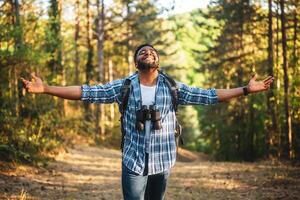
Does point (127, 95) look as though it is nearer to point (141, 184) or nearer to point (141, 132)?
point (141, 132)

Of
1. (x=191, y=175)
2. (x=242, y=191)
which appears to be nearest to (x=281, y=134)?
(x=191, y=175)

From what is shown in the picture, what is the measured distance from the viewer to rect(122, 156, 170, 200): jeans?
446 cm

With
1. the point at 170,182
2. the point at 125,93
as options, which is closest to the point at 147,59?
the point at 125,93

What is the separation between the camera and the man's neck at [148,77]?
180 inches

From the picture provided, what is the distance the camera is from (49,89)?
14.7 feet

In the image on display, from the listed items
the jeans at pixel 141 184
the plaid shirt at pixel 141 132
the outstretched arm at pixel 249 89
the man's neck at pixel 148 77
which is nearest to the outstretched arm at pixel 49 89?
the plaid shirt at pixel 141 132

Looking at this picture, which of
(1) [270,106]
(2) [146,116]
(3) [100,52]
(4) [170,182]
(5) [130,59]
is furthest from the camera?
(5) [130,59]

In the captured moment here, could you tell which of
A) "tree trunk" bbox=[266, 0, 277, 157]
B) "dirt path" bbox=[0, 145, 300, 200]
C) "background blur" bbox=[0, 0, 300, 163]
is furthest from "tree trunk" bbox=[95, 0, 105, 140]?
"dirt path" bbox=[0, 145, 300, 200]

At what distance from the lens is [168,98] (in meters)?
4.64

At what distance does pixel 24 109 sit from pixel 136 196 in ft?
37.6

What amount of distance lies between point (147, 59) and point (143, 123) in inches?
24.8

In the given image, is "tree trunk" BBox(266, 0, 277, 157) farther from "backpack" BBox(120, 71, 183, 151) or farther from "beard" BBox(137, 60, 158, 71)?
"beard" BBox(137, 60, 158, 71)

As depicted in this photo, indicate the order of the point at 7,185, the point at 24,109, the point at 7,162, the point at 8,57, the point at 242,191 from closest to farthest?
the point at 7,185 < the point at 242,191 < the point at 7,162 < the point at 8,57 < the point at 24,109

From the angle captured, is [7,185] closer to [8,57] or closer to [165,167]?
[8,57]
